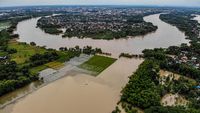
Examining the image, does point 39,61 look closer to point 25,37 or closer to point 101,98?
point 101,98

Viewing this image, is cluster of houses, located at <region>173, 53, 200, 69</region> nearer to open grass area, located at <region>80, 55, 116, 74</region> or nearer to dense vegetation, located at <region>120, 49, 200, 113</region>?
dense vegetation, located at <region>120, 49, 200, 113</region>

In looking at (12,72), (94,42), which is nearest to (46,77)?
(12,72)

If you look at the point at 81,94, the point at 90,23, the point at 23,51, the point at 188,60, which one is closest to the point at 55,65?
the point at 81,94

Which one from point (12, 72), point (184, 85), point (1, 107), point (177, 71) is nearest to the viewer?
point (1, 107)

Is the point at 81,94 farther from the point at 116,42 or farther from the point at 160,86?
the point at 116,42

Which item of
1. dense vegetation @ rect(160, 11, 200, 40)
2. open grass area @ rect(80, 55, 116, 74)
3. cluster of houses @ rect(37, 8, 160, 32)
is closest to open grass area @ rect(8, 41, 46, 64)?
open grass area @ rect(80, 55, 116, 74)

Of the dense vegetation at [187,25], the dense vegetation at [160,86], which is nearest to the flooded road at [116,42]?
the dense vegetation at [187,25]
